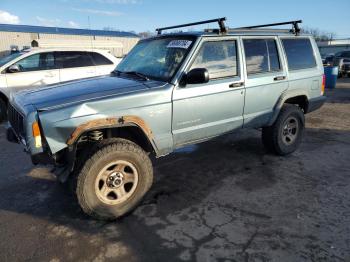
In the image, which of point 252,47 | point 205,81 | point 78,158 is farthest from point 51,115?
point 252,47

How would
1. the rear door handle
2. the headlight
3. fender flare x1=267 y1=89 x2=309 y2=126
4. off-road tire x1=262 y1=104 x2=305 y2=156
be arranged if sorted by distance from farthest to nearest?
off-road tire x1=262 y1=104 x2=305 y2=156, fender flare x1=267 y1=89 x2=309 y2=126, the rear door handle, the headlight

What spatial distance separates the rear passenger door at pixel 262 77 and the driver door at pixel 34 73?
227 inches

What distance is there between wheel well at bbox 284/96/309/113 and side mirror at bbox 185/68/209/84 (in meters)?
2.32

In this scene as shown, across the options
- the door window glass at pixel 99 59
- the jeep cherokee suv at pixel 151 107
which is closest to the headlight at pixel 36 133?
the jeep cherokee suv at pixel 151 107

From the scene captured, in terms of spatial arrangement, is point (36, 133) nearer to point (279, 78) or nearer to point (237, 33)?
point (237, 33)

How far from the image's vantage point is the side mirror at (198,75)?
3.58 metres

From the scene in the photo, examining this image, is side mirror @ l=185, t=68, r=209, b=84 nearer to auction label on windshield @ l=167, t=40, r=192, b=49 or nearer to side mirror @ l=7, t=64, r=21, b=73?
auction label on windshield @ l=167, t=40, r=192, b=49

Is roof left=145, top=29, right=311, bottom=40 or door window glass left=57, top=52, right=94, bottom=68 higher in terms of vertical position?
roof left=145, top=29, right=311, bottom=40

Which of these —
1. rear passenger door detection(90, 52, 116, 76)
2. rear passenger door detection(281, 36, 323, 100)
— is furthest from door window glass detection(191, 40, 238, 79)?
rear passenger door detection(90, 52, 116, 76)

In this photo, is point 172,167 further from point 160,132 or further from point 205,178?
point 160,132

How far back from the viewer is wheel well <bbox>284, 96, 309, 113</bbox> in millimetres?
5371

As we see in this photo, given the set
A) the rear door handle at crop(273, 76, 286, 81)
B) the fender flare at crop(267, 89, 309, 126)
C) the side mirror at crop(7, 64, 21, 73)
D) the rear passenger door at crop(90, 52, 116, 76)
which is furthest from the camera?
the rear passenger door at crop(90, 52, 116, 76)

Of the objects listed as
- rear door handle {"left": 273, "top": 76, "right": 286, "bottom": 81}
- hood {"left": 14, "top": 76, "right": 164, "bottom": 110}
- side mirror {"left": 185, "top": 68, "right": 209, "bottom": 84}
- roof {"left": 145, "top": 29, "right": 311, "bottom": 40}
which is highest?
roof {"left": 145, "top": 29, "right": 311, "bottom": 40}

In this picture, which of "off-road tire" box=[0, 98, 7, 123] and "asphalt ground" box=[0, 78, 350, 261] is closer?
"asphalt ground" box=[0, 78, 350, 261]
